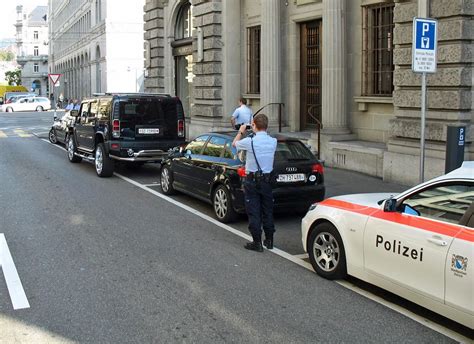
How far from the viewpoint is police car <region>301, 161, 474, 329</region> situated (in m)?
4.65

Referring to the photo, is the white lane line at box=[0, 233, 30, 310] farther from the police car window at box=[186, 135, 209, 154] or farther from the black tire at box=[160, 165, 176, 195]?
the black tire at box=[160, 165, 176, 195]

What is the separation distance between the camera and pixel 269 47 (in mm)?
18047

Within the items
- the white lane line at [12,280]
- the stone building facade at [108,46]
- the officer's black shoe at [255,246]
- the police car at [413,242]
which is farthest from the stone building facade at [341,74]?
the stone building facade at [108,46]

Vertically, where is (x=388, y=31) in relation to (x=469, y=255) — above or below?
above

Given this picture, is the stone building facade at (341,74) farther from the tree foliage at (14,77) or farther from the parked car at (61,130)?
the tree foliage at (14,77)

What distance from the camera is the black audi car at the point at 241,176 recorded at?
8.93 meters

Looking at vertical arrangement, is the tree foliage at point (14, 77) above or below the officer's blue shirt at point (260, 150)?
above

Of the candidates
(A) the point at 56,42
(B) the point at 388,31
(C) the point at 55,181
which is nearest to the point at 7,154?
(C) the point at 55,181

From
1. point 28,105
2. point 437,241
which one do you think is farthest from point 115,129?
point 28,105

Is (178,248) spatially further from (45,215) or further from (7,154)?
(7,154)

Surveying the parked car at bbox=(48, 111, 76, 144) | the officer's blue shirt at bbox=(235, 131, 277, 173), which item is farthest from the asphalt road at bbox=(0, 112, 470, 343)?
the parked car at bbox=(48, 111, 76, 144)

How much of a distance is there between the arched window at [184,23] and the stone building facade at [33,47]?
336 ft

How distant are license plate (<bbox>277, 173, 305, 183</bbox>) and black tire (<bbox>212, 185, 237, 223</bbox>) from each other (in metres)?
0.83

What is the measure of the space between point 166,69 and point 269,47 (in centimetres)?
923
